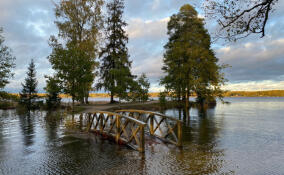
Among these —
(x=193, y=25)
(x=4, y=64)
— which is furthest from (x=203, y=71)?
(x=4, y=64)

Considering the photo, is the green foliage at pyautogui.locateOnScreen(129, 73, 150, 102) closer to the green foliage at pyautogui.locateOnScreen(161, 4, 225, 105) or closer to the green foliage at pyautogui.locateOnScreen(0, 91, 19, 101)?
the green foliage at pyautogui.locateOnScreen(161, 4, 225, 105)

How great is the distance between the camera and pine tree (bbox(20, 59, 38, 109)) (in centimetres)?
3200

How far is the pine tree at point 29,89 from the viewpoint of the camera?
32.0 metres

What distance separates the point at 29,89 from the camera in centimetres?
3222

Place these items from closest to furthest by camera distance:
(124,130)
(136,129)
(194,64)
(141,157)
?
(141,157)
(136,129)
(124,130)
(194,64)

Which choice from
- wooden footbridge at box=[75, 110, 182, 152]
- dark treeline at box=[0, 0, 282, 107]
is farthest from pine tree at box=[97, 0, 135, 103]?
wooden footbridge at box=[75, 110, 182, 152]

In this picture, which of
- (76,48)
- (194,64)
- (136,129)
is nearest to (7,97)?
(76,48)

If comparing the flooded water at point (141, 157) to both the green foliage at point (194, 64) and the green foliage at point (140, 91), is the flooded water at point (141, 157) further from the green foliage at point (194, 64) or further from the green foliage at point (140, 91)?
the green foliage at point (140, 91)

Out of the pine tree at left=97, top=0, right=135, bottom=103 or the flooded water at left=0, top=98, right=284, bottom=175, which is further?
the pine tree at left=97, top=0, right=135, bottom=103

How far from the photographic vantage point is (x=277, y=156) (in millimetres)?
8453

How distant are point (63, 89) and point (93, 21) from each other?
10996 millimetres

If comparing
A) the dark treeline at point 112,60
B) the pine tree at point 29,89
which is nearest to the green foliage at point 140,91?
the dark treeline at point 112,60

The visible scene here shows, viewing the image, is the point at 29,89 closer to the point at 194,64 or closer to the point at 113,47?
the point at 113,47

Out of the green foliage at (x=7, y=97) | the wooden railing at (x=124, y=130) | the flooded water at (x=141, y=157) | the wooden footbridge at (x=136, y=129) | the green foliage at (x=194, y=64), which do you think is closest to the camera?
the flooded water at (x=141, y=157)
